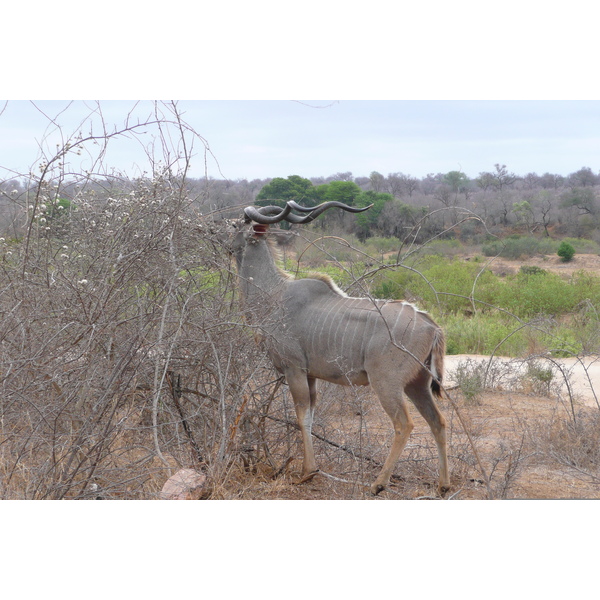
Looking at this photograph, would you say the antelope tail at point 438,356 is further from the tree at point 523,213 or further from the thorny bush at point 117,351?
the tree at point 523,213

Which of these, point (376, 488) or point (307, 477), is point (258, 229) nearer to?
point (307, 477)

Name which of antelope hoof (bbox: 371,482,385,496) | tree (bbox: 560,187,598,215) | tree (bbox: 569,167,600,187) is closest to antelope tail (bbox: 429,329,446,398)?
antelope hoof (bbox: 371,482,385,496)

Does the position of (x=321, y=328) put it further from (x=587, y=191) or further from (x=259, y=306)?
(x=587, y=191)

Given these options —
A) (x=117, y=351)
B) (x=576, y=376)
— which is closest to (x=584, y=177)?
(x=576, y=376)

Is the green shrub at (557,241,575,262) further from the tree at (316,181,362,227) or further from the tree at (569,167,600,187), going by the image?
the tree at (569,167,600,187)

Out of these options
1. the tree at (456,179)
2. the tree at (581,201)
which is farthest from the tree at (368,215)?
the tree at (456,179)

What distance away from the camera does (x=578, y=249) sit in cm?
2847

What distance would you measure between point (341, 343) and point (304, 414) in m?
0.55

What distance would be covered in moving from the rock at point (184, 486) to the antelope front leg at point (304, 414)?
875mm

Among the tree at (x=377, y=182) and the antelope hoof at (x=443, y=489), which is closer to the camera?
the antelope hoof at (x=443, y=489)

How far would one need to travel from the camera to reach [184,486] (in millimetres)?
3900

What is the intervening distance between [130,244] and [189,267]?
0.50 metres

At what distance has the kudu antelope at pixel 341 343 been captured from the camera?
14.4ft

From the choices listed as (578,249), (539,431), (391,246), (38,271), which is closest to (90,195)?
(38,271)
